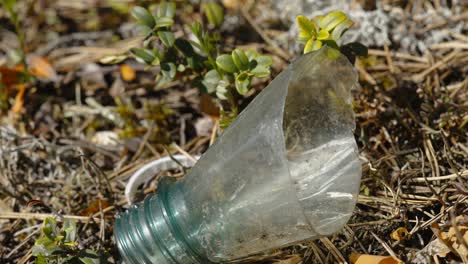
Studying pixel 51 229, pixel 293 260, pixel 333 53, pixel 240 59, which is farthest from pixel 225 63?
pixel 51 229

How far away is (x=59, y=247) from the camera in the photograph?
2170 mm

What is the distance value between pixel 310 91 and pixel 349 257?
58cm

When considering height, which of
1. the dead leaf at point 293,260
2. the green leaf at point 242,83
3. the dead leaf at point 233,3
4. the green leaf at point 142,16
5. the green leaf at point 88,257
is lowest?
the green leaf at point 88,257

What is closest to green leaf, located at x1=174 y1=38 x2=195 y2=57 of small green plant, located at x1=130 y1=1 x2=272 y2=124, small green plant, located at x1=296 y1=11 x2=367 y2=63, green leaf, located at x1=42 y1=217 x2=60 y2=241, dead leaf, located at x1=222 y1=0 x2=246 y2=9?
small green plant, located at x1=130 y1=1 x2=272 y2=124

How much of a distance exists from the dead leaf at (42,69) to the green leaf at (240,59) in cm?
127

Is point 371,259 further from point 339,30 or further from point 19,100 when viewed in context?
point 19,100

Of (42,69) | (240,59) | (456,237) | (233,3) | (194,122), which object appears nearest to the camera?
(456,237)

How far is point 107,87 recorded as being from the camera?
3178 mm

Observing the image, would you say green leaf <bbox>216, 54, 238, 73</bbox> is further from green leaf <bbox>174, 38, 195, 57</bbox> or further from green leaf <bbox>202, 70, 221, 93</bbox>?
green leaf <bbox>174, 38, 195, 57</bbox>

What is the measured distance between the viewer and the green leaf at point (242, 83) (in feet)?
7.75

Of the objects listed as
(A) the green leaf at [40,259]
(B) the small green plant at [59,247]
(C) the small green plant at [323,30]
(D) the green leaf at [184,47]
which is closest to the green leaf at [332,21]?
(C) the small green plant at [323,30]

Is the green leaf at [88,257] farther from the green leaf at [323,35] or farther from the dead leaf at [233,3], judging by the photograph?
the dead leaf at [233,3]

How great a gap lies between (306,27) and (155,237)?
0.94 metres

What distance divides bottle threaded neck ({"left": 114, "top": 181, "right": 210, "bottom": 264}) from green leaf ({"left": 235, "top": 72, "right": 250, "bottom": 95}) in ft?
1.64
